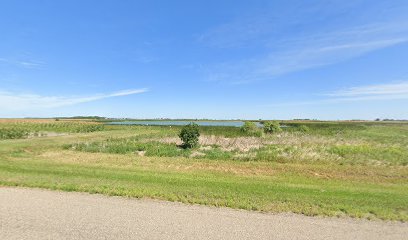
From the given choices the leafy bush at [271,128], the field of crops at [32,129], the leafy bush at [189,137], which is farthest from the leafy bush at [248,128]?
the field of crops at [32,129]

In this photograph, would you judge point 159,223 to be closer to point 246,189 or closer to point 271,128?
point 246,189

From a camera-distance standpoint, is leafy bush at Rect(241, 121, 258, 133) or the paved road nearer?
the paved road

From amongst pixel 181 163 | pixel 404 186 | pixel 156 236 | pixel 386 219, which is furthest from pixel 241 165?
pixel 156 236

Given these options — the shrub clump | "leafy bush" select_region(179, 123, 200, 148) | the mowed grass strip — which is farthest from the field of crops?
the shrub clump

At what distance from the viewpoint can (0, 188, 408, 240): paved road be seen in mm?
7691

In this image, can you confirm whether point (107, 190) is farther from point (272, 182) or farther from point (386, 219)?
point (386, 219)

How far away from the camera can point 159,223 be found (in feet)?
27.8

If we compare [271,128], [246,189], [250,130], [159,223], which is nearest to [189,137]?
[246,189]

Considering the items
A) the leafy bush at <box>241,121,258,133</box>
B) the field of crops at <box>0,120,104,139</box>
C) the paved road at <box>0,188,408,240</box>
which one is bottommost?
the paved road at <box>0,188,408,240</box>

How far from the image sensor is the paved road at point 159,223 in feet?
25.2

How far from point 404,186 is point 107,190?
42.7 feet

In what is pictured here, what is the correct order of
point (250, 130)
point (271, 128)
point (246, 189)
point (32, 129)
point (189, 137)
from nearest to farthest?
point (246, 189)
point (189, 137)
point (250, 130)
point (271, 128)
point (32, 129)

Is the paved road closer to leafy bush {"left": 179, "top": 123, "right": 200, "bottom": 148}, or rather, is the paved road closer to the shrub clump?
leafy bush {"left": 179, "top": 123, "right": 200, "bottom": 148}

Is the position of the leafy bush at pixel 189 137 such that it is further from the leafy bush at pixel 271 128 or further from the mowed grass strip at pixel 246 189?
the leafy bush at pixel 271 128
